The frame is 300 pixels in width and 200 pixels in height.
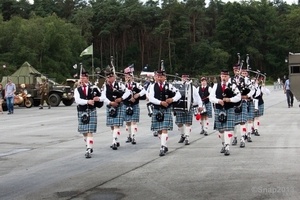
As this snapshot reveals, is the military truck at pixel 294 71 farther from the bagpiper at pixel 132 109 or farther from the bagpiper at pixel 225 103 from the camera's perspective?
the bagpiper at pixel 225 103

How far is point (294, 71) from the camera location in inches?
877

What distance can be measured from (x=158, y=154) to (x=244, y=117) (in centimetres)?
269

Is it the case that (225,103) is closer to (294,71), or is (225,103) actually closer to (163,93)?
(163,93)

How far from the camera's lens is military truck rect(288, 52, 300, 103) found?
21253mm

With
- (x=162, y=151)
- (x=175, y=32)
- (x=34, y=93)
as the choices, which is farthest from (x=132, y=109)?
(x=175, y=32)

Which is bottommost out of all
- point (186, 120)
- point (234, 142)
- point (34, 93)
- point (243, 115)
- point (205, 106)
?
point (234, 142)

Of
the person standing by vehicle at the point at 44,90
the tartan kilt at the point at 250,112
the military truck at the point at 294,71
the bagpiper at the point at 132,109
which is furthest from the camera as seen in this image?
the person standing by vehicle at the point at 44,90

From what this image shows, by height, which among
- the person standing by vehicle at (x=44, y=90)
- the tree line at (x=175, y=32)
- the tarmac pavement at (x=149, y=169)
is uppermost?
the tree line at (x=175, y=32)

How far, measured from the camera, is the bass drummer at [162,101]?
11.5 meters

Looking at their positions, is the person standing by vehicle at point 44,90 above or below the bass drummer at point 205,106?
above

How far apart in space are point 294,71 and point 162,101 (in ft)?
40.4

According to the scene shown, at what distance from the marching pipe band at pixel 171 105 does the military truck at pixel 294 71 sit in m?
5.72

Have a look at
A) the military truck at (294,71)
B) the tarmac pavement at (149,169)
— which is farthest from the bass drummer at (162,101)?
the military truck at (294,71)

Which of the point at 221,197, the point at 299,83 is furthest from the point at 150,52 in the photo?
the point at 221,197
